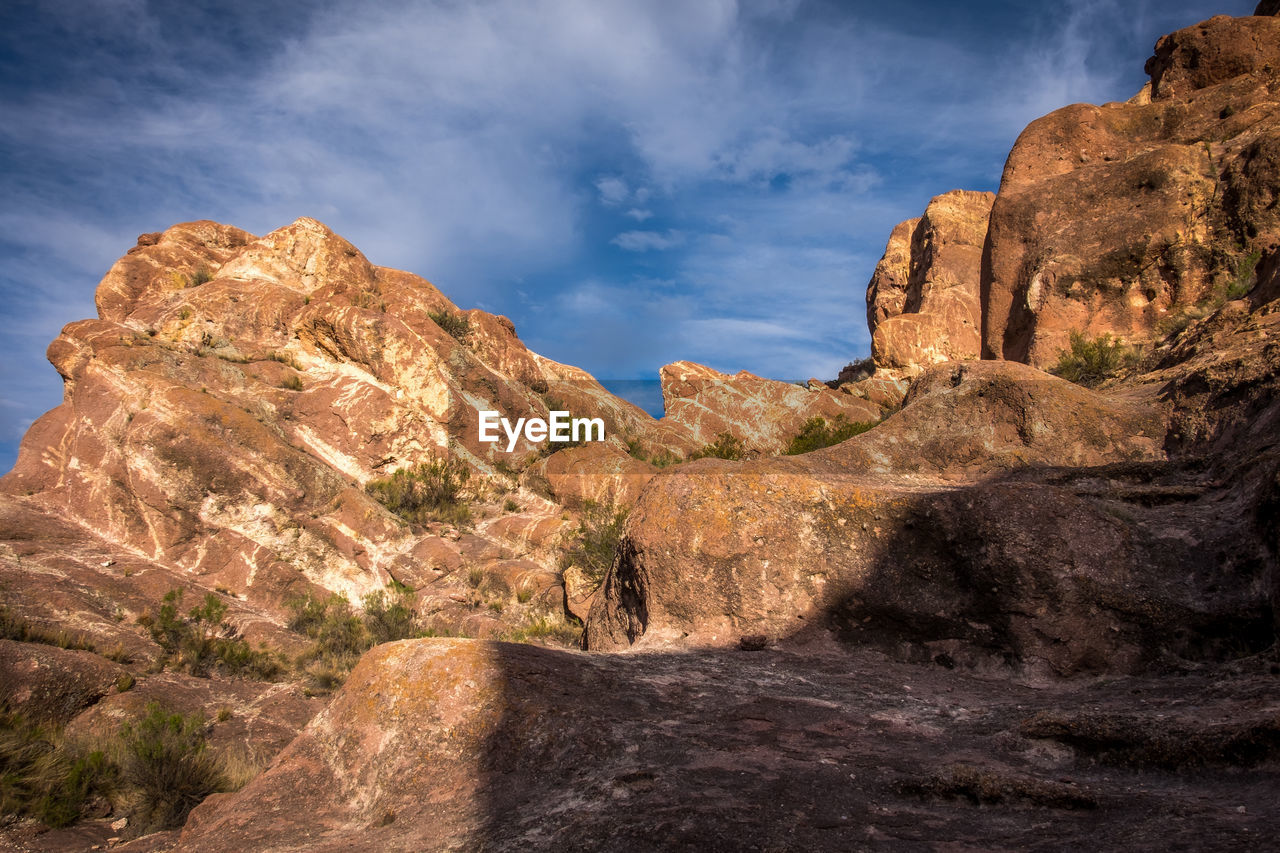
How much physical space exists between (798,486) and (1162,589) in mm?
2791

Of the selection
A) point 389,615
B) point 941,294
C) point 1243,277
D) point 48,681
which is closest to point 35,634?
point 48,681

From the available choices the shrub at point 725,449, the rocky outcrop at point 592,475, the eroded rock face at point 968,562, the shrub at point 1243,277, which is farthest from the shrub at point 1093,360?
the rocky outcrop at point 592,475

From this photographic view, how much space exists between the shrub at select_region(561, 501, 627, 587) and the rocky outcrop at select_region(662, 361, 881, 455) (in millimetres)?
7423

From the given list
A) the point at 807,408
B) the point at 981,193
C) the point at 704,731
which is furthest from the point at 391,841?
the point at 981,193

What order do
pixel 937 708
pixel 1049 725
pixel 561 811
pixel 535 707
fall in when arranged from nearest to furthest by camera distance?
pixel 561 811
pixel 1049 725
pixel 535 707
pixel 937 708

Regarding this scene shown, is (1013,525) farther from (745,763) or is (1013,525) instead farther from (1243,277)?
(1243,277)

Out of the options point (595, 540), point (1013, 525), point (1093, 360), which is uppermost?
point (1093, 360)

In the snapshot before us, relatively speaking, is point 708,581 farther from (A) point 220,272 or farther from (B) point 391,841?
(A) point 220,272

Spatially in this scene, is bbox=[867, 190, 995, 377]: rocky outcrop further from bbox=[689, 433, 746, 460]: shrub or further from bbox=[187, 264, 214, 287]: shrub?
bbox=[187, 264, 214, 287]: shrub

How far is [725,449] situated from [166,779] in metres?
19.8

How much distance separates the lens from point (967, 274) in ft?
94.7

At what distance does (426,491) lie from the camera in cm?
2219

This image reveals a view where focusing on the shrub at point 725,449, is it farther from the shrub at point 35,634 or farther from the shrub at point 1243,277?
the shrub at point 35,634

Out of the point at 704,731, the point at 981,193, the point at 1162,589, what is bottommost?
the point at 704,731
